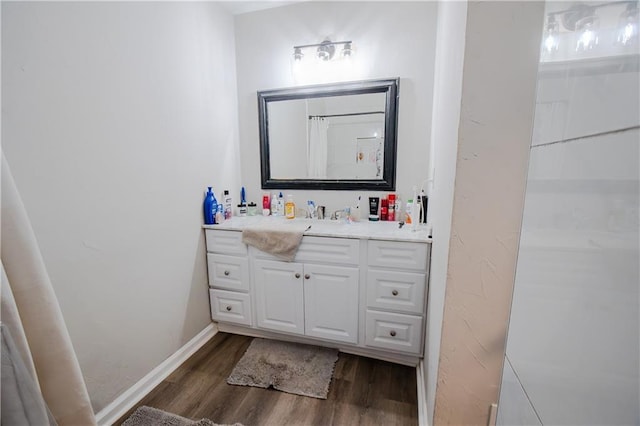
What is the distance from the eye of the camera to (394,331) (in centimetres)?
165

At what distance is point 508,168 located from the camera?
28.2 inches

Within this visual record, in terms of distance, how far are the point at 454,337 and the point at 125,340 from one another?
1.55 meters

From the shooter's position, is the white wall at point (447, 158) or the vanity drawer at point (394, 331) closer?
the white wall at point (447, 158)

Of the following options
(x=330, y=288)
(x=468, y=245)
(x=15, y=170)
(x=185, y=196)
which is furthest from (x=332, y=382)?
(x=15, y=170)

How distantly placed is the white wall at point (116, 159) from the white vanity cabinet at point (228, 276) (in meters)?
0.08

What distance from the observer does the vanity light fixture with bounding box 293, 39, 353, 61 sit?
189cm

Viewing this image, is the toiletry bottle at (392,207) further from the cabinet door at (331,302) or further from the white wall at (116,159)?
the white wall at (116,159)

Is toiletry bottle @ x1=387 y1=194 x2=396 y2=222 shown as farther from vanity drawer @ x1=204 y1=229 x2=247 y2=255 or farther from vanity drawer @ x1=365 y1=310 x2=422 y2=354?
vanity drawer @ x1=204 y1=229 x2=247 y2=255

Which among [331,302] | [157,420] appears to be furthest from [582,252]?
[157,420]

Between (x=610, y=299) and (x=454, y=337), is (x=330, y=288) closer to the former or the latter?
(x=454, y=337)

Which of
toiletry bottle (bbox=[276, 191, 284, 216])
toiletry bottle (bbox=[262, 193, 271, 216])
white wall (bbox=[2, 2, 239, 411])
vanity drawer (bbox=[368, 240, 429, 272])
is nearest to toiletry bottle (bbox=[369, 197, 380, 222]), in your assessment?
vanity drawer (bbox=[368, 240, 429, 272])

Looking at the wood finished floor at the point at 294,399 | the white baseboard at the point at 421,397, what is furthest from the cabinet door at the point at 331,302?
the white baseboard at the point at 421,397

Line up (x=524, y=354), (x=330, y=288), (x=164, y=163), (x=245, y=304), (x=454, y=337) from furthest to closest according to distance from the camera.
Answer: (x=245, y=304), (x=330, y=288), (x=164, y=163), (x=454, y=337), (x=524, y=354)

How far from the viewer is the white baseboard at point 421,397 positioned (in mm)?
1276
